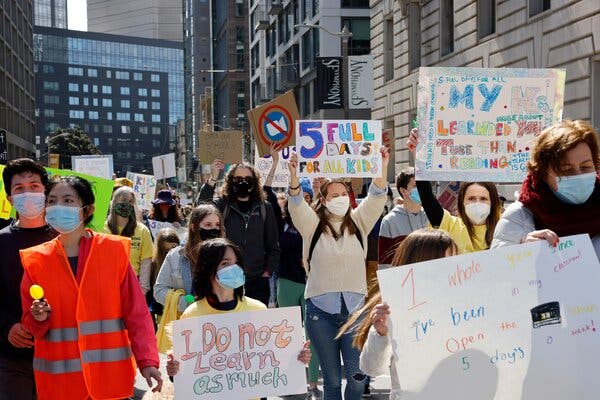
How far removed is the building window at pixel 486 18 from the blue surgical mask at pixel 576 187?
17834 mm

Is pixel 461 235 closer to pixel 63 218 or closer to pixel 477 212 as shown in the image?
pixel 477 212

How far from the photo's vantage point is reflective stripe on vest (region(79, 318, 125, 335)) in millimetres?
3811

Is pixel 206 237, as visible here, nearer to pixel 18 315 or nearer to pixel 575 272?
pixel 18 315

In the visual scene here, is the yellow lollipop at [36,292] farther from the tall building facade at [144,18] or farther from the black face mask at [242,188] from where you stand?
the tall building facade at [144,18]

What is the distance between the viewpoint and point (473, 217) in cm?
545

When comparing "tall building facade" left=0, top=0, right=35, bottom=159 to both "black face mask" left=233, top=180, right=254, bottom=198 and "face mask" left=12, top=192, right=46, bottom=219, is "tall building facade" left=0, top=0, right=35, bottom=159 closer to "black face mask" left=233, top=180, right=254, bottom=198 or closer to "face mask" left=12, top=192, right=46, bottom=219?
"black face mask" left=233, top=180, right=254, bottom=198

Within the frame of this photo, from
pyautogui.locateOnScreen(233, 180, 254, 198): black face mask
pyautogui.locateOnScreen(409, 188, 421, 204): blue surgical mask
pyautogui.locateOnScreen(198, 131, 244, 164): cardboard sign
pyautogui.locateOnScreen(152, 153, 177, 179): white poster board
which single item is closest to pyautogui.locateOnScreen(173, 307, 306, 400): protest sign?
pyautogui.locateOnScreen(233, 180, 254, 198): black face mask

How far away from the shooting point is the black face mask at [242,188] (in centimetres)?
679

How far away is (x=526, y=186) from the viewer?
3354 mm

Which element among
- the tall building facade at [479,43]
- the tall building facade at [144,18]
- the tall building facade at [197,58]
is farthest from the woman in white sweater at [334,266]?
the tall building facade at [144,18]

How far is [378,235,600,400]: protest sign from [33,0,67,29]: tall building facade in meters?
192

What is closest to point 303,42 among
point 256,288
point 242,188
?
point 242,188

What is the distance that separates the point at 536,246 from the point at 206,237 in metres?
2.86

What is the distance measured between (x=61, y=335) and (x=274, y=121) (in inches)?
257
